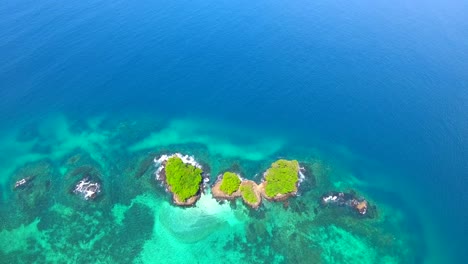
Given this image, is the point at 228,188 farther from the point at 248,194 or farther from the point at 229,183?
the point at 248,194

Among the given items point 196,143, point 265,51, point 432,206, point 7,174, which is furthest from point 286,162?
point 7,174

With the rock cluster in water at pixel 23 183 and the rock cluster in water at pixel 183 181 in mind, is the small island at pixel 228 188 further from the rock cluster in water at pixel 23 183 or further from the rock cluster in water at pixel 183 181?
the rock cluster in water at pixel 23 183

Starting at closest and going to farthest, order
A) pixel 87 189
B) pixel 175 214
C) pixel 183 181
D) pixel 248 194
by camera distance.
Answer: pixel 175 214 < pixel 248 194 < pixel 183 181 < pixel 87 189

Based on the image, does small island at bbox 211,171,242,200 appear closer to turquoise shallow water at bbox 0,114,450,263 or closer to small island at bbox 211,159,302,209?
small island at bbox 211,159,302,209

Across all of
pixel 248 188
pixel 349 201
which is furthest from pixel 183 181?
pixel 349 201

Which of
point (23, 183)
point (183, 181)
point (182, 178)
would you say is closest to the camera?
point (183, 181)

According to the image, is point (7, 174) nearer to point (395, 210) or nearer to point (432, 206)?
point (395, 210)
